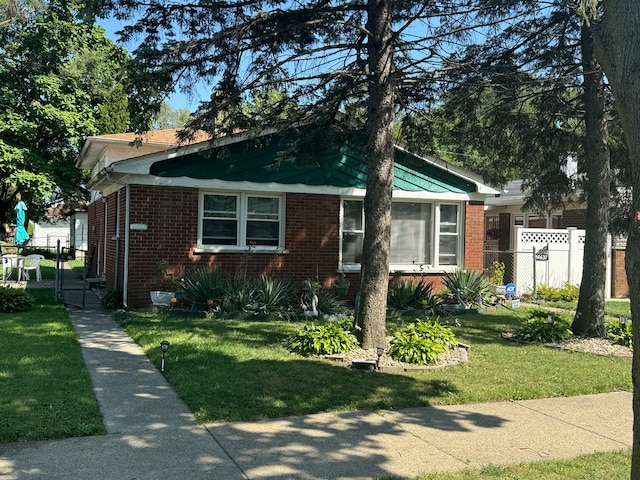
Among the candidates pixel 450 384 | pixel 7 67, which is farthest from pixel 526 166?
pixel 7 67

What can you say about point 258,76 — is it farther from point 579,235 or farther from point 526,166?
point 579,235

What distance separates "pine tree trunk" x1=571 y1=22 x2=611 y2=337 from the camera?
393 inches

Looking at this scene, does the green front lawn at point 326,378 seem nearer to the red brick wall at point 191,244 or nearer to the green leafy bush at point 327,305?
the green leafy bush at point 327,305

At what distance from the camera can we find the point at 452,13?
9633mm

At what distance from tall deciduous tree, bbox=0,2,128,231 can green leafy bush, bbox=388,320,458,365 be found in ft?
60.5

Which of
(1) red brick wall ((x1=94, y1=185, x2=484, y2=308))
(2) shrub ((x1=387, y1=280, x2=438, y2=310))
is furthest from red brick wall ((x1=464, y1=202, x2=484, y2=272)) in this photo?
(2) shrub ((x1=387, y1=280, x2=438, y2=310))

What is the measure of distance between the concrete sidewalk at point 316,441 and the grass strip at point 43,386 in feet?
0.59

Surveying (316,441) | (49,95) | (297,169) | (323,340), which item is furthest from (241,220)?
(49,95)

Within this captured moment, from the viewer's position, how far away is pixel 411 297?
13.0m

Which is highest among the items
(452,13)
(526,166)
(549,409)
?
(452,13)

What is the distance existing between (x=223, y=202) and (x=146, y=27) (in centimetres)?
456

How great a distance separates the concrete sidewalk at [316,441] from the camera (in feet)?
14.6

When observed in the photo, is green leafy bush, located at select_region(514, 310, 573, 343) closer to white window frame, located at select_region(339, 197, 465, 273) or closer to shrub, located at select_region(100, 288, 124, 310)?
white window frame, located at select_region(339, 197, 465, 273)

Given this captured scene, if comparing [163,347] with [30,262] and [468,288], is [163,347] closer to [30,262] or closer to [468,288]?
[468,288]
